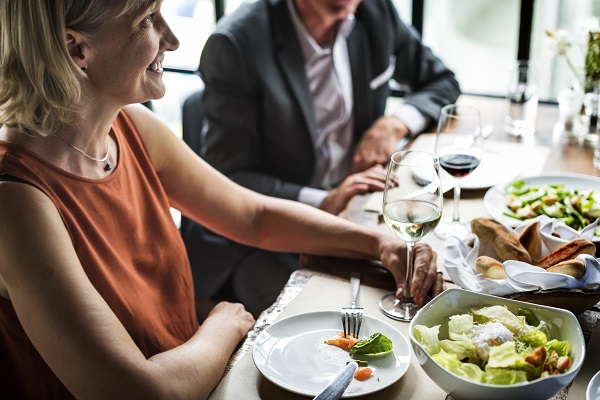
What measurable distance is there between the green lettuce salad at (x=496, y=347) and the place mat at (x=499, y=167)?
23.2 inches

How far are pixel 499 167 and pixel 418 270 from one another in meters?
0.63

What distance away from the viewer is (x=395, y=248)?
1.41 meters

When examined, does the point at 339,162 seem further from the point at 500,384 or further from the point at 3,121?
the point at 500,384

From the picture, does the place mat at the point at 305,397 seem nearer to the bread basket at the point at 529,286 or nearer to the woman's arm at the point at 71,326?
the woman's arm at the point at 71,326

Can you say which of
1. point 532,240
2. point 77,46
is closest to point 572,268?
point 532,240

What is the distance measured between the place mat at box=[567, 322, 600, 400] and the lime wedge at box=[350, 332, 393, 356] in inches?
10.6

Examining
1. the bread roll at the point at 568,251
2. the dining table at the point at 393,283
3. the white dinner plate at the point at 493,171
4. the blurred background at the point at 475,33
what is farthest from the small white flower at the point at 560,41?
the bread roll at the point at 568,251

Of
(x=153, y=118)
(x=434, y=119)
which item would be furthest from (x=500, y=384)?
(x=434, y=119)

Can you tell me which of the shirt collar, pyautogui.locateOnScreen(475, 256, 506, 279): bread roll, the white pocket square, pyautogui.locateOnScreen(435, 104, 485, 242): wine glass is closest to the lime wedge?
pyautogui.locateOnScreen(475, 256, 506, 279): bread roll

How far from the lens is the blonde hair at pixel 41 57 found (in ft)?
3.88

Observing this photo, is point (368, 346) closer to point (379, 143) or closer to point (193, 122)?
point (379, 143)

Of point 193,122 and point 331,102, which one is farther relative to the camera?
point 331,102

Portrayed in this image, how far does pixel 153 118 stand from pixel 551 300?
0.88 metres

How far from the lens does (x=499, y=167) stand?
1.84 metres
